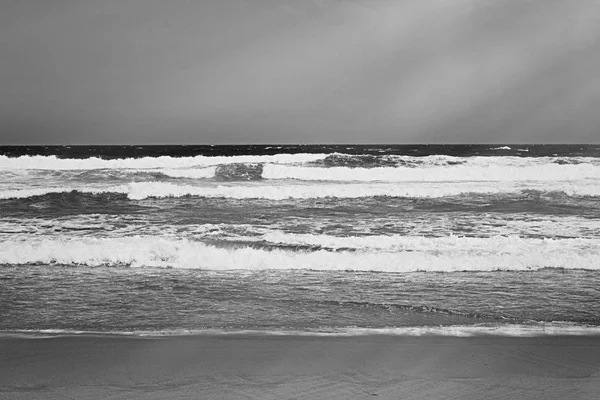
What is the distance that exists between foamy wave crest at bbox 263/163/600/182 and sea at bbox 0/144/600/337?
262 inches

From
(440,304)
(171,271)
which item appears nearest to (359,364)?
(440,304)

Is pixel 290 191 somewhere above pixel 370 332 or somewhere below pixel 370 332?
above

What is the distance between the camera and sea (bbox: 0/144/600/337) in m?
4.77

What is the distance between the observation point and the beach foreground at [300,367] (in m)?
3.15

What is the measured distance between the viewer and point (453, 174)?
23.9 meters

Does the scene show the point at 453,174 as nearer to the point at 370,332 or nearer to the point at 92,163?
the point at 92,163

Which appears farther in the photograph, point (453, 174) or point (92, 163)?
point (92, 163)

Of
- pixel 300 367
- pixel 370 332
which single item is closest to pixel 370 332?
pixel 370 332

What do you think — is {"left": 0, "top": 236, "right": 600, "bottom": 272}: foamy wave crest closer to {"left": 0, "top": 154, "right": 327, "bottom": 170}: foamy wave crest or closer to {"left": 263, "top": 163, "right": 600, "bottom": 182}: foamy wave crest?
{"left": 263, "top": 163, "right": 600, "bottom": 182}: foamy wave crest

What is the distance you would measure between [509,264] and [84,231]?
8087mm

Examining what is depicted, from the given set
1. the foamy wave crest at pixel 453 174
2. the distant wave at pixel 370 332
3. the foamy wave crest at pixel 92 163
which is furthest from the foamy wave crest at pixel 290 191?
the foamy wave crest at pixel 92 163

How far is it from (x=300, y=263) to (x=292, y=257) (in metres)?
0.35

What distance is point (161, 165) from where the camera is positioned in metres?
30.8

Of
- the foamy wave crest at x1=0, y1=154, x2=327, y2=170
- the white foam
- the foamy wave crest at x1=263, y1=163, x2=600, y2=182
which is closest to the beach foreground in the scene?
the white foam
